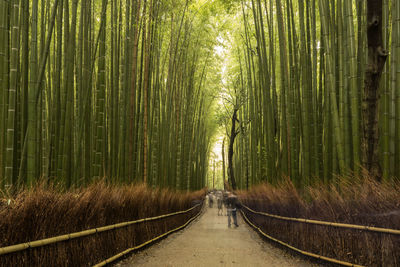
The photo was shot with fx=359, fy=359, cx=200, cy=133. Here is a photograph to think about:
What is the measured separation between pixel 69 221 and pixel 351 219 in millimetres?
2081

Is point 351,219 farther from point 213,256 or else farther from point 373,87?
point 213,256

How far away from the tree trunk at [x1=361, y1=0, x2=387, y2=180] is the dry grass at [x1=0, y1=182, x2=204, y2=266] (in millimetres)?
2275

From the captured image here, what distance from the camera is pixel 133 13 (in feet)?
17.2

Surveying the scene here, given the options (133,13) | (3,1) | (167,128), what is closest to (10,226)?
(3,1)

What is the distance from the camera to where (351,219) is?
2783 millimetres

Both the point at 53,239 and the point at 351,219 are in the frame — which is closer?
the point at 53,239

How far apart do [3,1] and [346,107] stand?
319 centimetres

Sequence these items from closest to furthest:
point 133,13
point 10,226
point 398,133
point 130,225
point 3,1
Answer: point 10,226, point 3,1, point 398,133, point 130,225, point 133,13

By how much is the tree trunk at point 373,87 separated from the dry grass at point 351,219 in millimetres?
218

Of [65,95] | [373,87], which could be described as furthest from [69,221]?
[373,87]

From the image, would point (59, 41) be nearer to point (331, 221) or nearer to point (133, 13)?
point (133, 13)

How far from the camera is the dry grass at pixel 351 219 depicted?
2342mm

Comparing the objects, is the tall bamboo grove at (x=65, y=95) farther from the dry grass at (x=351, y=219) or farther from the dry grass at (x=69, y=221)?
the dry grass at (x=351, y=219)

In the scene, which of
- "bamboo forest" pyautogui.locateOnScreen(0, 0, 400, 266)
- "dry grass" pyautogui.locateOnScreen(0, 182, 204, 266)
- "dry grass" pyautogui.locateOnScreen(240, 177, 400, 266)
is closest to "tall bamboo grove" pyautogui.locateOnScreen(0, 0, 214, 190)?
"bamboo forest" pyautogui.locateOnScreen(0, 0, 400, 266)
